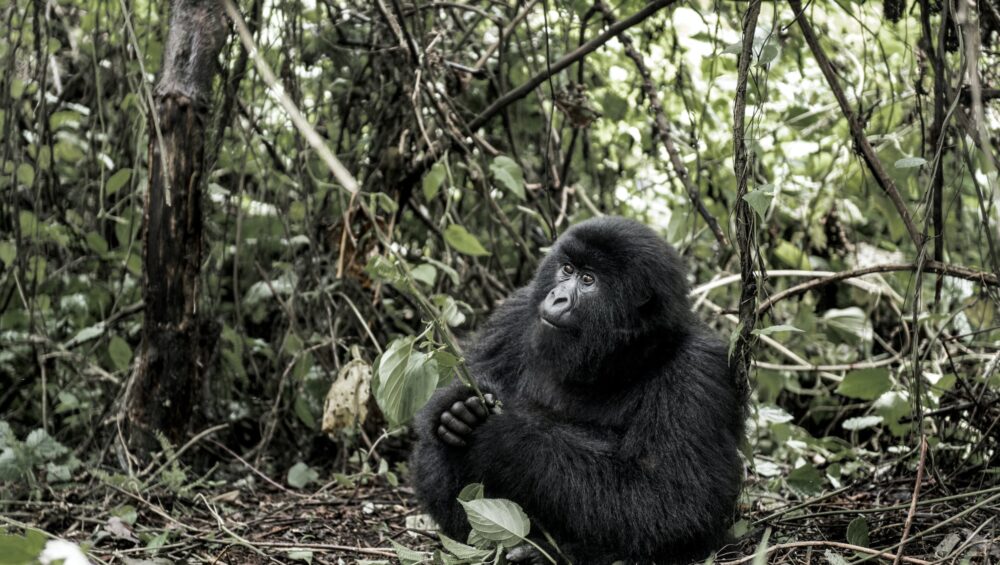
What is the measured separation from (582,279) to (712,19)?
300 centimetres

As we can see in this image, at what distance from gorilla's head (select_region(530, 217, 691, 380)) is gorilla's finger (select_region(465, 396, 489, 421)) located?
37 centimetres

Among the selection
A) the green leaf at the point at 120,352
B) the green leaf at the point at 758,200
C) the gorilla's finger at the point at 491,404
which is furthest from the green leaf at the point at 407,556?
the green leaf at the point at 120,352

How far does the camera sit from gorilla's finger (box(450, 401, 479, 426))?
330 centimetres

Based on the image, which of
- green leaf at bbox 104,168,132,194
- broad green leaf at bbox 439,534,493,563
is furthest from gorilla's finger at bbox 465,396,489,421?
green leaf at bbox 104,168,132,194

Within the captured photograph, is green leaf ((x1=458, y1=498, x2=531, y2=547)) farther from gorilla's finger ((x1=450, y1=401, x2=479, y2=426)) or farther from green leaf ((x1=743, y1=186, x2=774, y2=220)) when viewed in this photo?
green leaf ((x1=743, y1=186, x2=774, y2=220))

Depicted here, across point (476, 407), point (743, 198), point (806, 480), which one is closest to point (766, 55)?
point (743, 198)

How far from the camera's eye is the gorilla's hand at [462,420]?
3.30 m

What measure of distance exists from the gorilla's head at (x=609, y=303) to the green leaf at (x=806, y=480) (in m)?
0.85

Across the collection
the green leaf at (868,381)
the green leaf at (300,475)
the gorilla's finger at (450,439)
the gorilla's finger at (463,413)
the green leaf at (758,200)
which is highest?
the green leaf at (758,200)

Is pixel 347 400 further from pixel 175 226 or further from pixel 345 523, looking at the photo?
pixel 175 226

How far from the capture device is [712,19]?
5859 mm

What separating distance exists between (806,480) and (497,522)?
5.39 feet

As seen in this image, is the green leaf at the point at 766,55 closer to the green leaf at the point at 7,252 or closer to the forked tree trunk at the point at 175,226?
the forked tree trunk at the point at 175,226

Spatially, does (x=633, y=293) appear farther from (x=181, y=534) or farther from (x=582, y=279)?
(x=181, y=534)
